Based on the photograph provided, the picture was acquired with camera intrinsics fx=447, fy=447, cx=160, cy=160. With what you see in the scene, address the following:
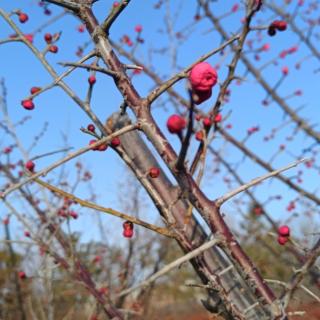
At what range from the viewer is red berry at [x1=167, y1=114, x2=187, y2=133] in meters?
0.76

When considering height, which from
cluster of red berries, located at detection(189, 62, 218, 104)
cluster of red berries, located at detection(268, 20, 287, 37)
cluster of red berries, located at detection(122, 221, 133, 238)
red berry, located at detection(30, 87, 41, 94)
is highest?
red berry, located at detection(30, 87, 41, 94)

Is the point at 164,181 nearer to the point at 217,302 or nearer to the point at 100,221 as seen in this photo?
the point at 217,302

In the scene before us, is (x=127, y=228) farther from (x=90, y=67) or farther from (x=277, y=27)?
(x=277, y=27)

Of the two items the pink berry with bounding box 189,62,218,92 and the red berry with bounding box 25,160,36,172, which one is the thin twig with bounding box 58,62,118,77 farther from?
the red berry with bounding box 25,160,36,172

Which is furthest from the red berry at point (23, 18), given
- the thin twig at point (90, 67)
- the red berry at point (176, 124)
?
the red berry at point (176, 124)

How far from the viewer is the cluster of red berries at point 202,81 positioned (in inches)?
32.3

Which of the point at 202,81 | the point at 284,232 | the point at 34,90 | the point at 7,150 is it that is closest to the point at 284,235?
the point at 284,232

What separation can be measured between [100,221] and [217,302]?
20.9ft

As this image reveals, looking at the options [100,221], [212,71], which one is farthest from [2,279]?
[212,71]

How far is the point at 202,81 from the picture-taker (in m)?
0.82

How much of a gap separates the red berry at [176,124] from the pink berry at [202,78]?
0.08 meters

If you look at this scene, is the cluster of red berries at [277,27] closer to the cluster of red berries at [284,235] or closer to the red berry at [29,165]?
the cluster of red berries at [284,235]

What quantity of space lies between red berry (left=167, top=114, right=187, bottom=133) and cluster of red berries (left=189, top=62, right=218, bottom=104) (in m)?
0.08

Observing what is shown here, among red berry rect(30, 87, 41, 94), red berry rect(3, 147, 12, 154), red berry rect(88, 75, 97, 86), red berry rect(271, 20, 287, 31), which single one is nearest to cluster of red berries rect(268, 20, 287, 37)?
red berry rect(271, 20, 287, 31)
